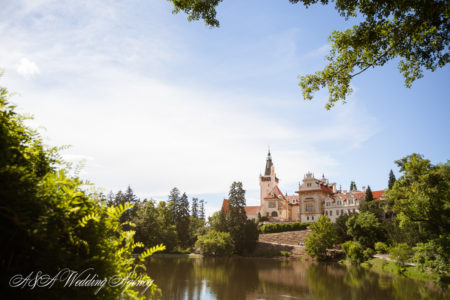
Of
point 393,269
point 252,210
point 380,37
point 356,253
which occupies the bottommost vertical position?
point 393,269

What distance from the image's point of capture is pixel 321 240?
41188 millimetres

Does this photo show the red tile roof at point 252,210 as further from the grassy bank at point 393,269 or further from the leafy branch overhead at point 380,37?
the leafy branch overhead at point 380,37

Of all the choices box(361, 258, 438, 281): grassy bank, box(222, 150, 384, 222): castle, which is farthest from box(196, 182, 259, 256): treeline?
box(361, 258, 438, 281): grassy bank

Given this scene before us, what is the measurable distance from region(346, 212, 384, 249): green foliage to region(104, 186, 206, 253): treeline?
26782 mm

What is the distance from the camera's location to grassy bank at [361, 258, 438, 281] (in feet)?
78.2

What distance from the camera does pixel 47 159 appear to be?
253cm

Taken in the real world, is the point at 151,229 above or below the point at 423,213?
below

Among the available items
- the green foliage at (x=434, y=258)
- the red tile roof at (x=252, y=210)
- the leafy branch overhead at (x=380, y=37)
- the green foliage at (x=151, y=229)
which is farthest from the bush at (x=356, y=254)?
the red tile roof at (x=252, y=210)

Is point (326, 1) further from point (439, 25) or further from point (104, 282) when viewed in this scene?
point (104, 282)

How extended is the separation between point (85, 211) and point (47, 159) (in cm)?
68

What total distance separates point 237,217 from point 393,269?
85.3ft

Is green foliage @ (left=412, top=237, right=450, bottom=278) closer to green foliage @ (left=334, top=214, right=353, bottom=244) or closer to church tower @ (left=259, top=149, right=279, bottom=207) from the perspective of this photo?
green foliage @ (left=334, top=214, right=353, bottom=244)

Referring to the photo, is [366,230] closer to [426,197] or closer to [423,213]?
[423,213]

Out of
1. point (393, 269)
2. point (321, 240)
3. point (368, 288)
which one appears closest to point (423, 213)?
point (368, 288)
